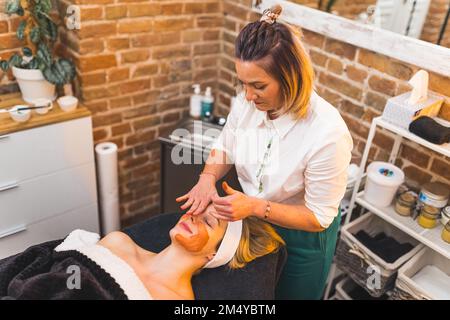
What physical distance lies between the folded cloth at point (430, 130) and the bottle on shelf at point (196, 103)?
3.61 ft

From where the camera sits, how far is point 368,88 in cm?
180

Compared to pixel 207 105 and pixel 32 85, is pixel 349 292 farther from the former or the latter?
pixel 32 85

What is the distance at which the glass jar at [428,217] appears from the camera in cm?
160

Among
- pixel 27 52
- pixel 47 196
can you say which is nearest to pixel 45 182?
pixel 47 196

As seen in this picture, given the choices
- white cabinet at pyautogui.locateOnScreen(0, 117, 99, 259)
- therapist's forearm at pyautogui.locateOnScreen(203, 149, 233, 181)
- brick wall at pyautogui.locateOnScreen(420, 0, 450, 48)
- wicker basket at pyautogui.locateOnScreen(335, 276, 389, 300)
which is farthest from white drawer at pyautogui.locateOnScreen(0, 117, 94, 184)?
brick wall at pyautogui.locateOnScreen(420, 0, 450, 48)

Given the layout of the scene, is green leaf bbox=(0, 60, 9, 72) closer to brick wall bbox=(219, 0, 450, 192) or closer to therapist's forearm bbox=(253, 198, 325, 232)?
brick wall bbox=(219, 0, 450, 192)

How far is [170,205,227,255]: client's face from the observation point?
127 cm

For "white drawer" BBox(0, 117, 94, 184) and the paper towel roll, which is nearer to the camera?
"white drawer" BBox(0, 117, 94, 184)

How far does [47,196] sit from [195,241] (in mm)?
1041

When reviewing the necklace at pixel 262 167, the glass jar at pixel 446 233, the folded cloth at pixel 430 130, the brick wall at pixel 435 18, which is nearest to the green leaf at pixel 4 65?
the necklace at pixel 262 167

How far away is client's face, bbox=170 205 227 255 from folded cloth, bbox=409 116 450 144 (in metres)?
0.78

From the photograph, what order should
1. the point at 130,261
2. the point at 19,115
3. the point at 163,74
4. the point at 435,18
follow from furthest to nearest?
the point at 435,18, the point at 163,74, the point at 19,115, the point at 130,261
